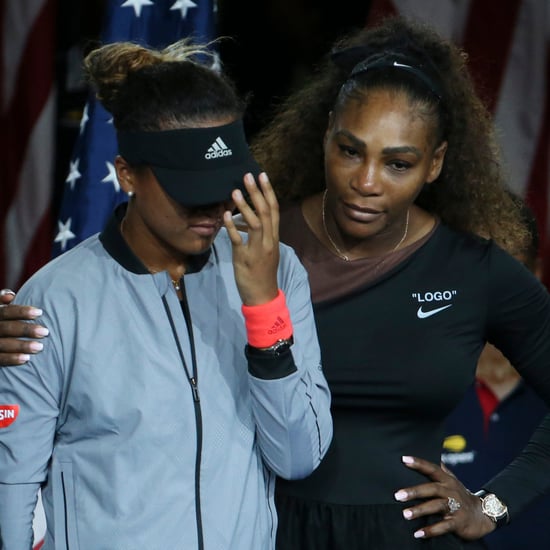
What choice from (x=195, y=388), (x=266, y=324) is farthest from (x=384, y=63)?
(x=195, y=388)

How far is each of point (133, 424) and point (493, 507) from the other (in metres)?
0.93

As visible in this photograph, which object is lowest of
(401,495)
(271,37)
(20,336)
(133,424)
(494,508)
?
(494,508)

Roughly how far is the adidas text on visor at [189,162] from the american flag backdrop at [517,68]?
7.57 ft

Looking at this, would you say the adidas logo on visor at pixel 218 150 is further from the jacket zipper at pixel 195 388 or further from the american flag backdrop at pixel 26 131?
the american flag backdrop at pixel 26 131

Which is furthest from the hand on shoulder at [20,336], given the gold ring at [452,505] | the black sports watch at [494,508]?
the black sports watch at [494,508]

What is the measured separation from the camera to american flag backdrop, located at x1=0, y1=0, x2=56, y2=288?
459cm

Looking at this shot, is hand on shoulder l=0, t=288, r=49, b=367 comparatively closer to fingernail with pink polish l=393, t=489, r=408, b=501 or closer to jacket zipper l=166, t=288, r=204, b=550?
jacket zipper l=166, t=288, r=204, b=550

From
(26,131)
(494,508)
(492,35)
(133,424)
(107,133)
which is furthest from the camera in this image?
(26,131)

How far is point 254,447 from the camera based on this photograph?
2115 mm

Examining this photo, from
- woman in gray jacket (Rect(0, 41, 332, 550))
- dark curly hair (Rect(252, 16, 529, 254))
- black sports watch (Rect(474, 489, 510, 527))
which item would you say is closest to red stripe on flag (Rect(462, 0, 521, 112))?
dark curly hair (Rect(252, 16, 529, 254))

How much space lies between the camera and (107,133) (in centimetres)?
298

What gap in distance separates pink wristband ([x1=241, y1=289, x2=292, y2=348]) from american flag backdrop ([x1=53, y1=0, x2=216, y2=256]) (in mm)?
1035

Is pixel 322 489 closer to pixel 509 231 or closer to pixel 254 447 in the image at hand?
pixel 254 447

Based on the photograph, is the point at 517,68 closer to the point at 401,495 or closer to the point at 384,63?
the point at 384,63
